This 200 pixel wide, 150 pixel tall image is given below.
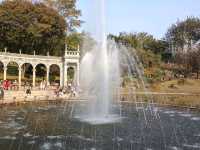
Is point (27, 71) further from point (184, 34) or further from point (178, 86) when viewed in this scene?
point (184, 34)

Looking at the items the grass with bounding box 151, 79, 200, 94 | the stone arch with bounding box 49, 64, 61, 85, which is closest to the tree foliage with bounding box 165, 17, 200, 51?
the grass with bounding box 151, 79, 200, 94

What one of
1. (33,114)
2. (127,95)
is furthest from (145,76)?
(33,114)

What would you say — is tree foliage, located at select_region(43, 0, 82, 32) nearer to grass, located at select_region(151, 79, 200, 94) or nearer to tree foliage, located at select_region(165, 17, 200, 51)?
grass, located at select_region(151, 79, 200, 94)

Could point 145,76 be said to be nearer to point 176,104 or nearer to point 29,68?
point 29,68

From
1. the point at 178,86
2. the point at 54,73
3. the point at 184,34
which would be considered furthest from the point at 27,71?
the point at 184,34

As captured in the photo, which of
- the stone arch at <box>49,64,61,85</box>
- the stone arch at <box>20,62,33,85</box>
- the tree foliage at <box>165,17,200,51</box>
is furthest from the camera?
the tree foliage at <box>165,17,200,51</box>

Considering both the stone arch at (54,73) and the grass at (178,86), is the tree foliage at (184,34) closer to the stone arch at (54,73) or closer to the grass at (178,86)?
the grass at (178,86)

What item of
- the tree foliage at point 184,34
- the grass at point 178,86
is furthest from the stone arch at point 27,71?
the tree foliage at point 184,34

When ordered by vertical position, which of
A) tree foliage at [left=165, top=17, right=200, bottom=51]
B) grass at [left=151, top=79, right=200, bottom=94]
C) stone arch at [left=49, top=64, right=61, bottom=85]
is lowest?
grass at [left=151, top=79, right=200, bottom=94]

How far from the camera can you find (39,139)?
75.3 ft

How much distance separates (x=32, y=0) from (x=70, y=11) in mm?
8609

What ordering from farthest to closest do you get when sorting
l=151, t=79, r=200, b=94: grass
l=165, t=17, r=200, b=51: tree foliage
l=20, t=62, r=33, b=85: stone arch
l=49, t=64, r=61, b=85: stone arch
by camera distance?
l=165, t=17, r=200, b=51: tree foliage < l=49, t=64, r=61, b=85: stone arch < l=20, t=62, r=33, b=85: stone arch < l=151, t=79, r=200, b=94: grass

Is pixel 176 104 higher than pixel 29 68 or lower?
lower

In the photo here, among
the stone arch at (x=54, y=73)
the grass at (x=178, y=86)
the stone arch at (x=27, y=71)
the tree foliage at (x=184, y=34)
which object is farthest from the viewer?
the tree foliage at (x=184, y=34)
